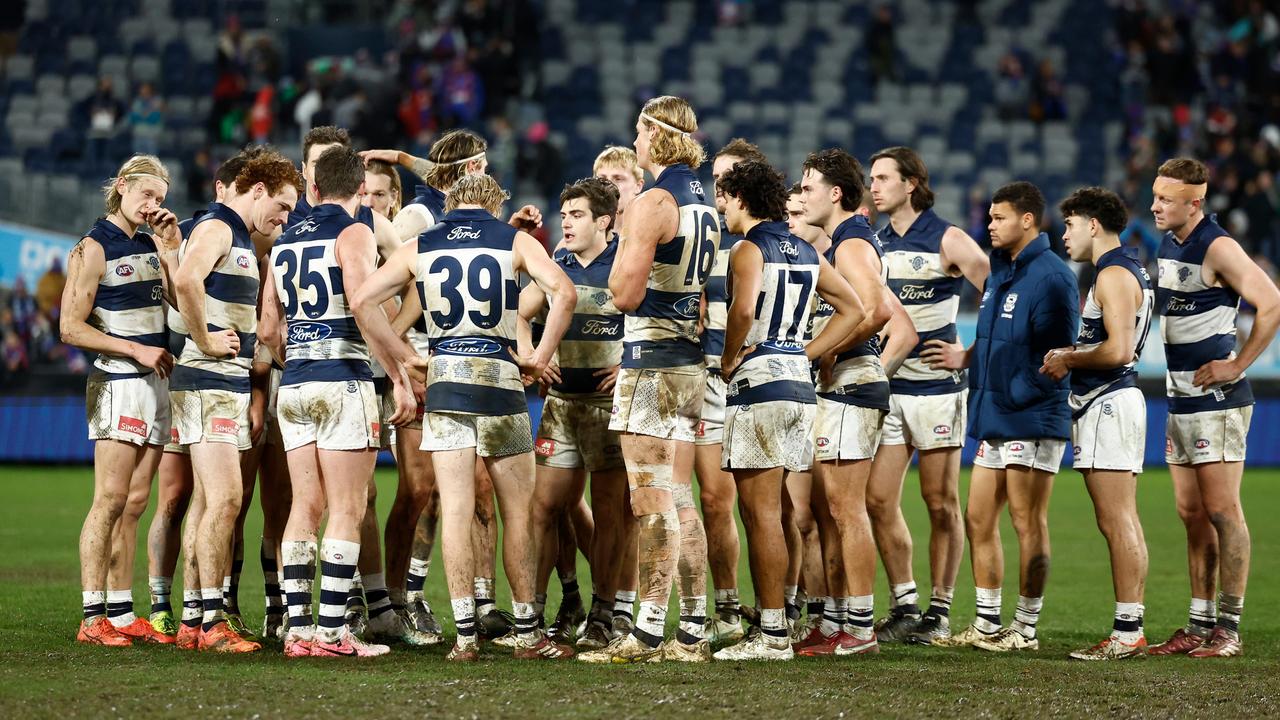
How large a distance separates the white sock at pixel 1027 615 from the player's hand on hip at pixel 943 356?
1494 mm

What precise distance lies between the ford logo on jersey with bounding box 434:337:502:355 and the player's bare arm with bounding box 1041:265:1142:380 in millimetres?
3092

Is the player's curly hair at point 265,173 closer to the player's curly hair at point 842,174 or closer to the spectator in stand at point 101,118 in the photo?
the player's curly hair at point 842,174

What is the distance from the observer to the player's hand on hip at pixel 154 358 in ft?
26.0

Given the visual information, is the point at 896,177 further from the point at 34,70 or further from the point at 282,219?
the point at 34,70

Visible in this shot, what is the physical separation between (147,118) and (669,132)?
2018 cm

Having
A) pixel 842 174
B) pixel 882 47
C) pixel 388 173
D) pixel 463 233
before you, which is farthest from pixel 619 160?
pixel 882 47

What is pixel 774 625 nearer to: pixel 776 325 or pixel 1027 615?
pixel 776 325

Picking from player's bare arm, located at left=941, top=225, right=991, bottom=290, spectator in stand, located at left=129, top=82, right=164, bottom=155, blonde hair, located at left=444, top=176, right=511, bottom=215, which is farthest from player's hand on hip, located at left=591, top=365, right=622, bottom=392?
spectator in stand, located at left=129, top=82, right=164, bottom=155

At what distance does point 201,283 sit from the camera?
7641mm

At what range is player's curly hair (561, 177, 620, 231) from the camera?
815 cm

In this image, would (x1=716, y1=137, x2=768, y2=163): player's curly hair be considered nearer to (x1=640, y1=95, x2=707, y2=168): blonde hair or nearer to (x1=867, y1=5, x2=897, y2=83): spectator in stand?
(x1=640, y1=95, x2=707, y2=168): blonde hair

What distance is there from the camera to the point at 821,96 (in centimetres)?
2811

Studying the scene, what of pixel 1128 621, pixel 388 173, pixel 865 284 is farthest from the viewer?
pixel 388 173

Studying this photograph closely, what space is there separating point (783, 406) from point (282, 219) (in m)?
3.11
